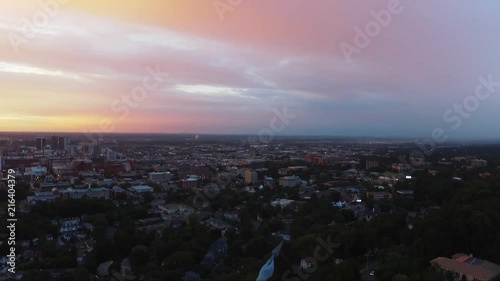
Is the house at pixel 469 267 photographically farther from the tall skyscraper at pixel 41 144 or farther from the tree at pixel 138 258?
the tall skyscraper at pixel 41 144

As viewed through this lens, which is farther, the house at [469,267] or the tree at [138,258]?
the tree at [138,258]

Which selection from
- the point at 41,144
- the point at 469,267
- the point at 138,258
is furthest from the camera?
the point at 41,144

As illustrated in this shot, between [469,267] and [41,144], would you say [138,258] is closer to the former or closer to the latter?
[469,267]

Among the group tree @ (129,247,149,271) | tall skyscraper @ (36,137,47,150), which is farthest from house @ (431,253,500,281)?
tall skyscraper @ (36,137,47,150)

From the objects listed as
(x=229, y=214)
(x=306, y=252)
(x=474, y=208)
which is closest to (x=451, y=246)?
(x=474, y=208)

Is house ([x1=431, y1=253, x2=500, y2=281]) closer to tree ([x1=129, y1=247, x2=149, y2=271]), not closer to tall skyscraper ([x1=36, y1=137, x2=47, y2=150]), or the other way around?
tree ([x1=129, y1=247, x2=149, y2=271])

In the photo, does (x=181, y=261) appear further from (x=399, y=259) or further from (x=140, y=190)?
(x=140, y=190)

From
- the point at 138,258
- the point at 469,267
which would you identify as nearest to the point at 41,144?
the point at 138,258

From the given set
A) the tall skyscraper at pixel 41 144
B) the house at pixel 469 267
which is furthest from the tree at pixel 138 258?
the tall skyscraper at pixel 41 144
